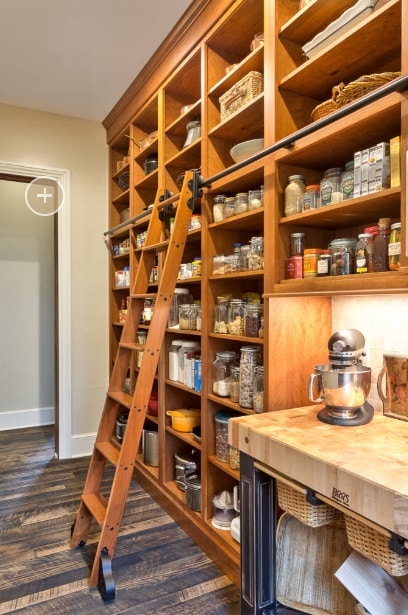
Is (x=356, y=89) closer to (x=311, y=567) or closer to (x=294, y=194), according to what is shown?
(x=294, y=194)

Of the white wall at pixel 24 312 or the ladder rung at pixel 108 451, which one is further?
the white wall at pixel 24 312

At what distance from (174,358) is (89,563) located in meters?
1.12

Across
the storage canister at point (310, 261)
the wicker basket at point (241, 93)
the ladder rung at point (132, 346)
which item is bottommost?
the ladder rung at point (132, 346)

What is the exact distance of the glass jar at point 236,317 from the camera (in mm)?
1914

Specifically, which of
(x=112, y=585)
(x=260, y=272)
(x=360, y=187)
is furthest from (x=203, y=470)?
(x=360, y=187)

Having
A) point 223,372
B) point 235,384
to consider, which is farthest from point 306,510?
point 223,372

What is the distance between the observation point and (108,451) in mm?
2078

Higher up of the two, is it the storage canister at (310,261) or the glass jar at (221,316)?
the storage canister at (310,261)

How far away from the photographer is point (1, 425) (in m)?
4.15

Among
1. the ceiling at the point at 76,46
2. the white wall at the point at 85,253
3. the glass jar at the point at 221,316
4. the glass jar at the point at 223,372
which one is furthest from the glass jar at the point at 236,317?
the white wall at the point at 85,253

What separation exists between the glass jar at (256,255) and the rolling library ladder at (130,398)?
40cm

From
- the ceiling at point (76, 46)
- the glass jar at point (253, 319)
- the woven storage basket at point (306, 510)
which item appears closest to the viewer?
the woven storage basket at point (306, 510)

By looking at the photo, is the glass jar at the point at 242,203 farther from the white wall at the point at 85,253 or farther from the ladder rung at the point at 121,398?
the white wall at the point at 85,253

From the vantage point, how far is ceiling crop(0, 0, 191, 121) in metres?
2.12
